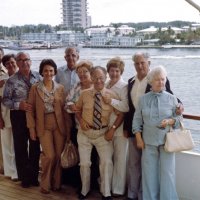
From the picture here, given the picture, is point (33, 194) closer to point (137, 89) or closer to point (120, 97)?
point (120, 97)

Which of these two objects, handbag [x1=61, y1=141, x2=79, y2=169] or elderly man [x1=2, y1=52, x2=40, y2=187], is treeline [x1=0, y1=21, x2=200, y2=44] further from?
handbag [x1=61, y1=141, x2=79, y2=169]

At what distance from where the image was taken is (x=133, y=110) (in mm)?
2898

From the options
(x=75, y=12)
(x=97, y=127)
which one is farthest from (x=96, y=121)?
(x=75, y=12)

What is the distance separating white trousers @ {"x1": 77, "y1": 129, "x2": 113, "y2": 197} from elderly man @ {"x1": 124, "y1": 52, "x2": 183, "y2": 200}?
168mm

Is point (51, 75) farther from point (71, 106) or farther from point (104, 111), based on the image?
point (104, 111)

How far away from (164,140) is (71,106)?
2.65 ft

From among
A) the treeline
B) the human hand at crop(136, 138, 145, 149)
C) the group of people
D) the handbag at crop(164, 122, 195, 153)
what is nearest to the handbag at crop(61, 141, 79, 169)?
the group of people

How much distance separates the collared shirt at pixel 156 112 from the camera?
2.66 metres

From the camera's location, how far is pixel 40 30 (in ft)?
51.8

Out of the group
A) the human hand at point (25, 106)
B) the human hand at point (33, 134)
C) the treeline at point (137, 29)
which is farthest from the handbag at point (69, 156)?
the treeline at point (137, 29)

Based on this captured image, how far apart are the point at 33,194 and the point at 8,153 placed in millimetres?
558

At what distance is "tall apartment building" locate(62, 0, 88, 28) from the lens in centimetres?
1050

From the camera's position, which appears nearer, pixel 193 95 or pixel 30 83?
pixel 30 83

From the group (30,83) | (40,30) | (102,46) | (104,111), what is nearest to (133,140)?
(104,111)
